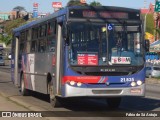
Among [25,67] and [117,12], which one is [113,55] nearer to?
[117,12]

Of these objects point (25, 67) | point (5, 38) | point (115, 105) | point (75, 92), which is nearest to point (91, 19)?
point (75, 92)

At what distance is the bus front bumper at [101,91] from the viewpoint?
13781 mm

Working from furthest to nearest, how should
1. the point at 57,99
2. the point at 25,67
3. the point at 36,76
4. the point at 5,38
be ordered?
the point at 5,38 → the point at 25,67 → the point at 36,76 → the point at 57,99

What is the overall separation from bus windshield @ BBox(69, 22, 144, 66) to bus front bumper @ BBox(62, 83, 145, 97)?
2.35ft

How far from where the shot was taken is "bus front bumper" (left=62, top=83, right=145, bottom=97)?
1378cm

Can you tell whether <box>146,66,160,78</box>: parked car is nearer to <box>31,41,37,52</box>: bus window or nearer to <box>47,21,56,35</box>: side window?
<box>31,41,37,52</box>: bus window

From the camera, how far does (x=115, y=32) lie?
1420 cm

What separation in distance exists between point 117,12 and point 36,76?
188 inches

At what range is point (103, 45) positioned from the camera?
14.0 metres

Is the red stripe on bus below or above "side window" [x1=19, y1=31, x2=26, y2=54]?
below

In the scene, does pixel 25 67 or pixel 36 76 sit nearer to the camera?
pixel 36 76

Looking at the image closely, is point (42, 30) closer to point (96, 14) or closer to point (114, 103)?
point (96, 14)

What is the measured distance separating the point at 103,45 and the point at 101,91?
1335 millimetres

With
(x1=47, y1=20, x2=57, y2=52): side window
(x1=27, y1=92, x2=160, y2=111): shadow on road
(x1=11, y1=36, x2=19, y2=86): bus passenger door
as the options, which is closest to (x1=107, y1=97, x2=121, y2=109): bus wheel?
(x1=27, y1=92, x2=160, y2=111): shadow on road
